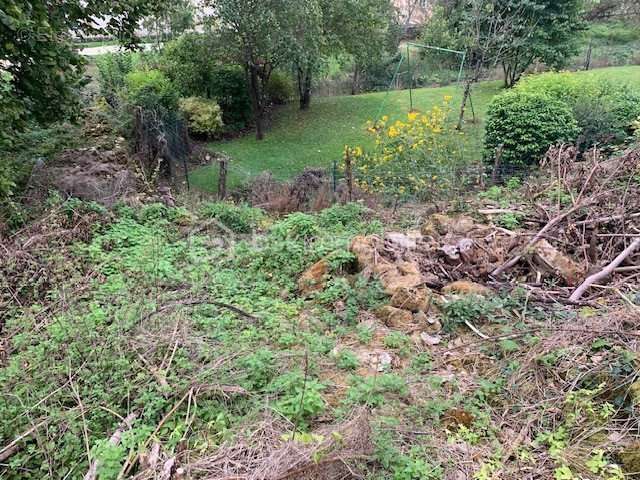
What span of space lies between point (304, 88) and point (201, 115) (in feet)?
13.2

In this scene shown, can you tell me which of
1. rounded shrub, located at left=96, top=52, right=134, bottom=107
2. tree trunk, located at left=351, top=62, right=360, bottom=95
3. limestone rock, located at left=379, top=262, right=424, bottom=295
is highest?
rounded shrub, located at left=96, top=52, right=134, bottom=107

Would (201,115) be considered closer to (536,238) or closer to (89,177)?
(89,177)

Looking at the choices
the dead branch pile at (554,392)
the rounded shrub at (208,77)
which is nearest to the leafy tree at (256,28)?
the rounded shrub at (208,77)

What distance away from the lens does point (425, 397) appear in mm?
3027

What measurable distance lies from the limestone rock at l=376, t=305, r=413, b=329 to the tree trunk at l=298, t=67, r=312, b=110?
12.1 meters

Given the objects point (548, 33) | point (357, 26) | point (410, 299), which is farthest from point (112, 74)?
point (548, 33)

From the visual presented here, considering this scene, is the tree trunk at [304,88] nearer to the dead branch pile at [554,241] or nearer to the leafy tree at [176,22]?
the leafy tree at [176,22]

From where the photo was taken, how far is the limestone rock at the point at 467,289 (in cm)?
429

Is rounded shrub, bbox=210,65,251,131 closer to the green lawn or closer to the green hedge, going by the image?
the green lawn

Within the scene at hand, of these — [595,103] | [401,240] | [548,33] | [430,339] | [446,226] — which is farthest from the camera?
[548,33]

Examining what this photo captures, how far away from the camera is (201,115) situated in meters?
13.4

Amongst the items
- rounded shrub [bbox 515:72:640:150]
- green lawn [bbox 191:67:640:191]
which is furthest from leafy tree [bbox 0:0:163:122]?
rounded shrub [bbox 515:72:640:150]

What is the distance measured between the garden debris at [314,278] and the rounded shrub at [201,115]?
32.6 ft

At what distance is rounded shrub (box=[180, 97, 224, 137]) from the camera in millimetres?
13383
